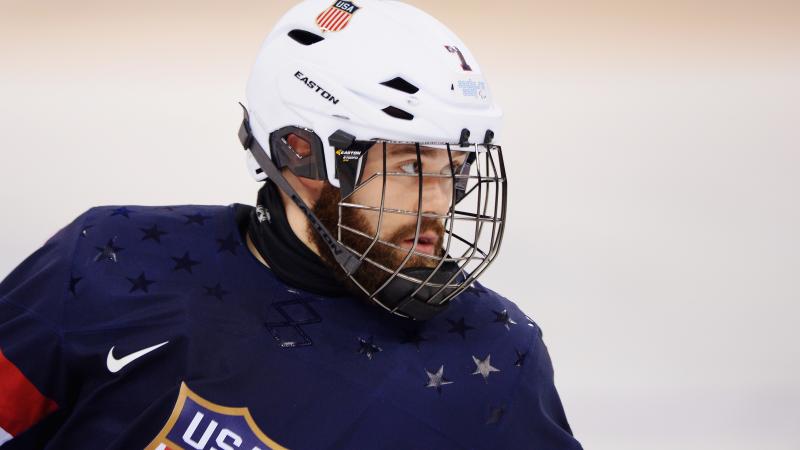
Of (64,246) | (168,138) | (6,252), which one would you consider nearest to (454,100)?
(64,246)

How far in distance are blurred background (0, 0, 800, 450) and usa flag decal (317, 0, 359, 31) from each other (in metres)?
0.88

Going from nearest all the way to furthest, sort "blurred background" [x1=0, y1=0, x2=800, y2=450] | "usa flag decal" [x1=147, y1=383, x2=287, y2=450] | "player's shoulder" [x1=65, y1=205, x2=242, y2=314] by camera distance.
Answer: "usa flag decal" [x1=147, y1=383, x2=287, y2=450], "player's shoulder" [x1=65, y1=205, x2=242, y2=314], "blurred background" [x1=0, y1=0, x2=800, y2=450]

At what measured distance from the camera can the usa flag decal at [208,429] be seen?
3.99ft

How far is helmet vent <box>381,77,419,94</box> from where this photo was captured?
1.26m

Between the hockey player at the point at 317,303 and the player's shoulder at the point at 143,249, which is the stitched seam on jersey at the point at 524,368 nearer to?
the hockey player at the point at 317,303

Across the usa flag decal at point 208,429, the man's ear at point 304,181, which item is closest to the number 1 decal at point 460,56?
the man's ear at point 304,181

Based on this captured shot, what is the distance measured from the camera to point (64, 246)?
1.38 metres

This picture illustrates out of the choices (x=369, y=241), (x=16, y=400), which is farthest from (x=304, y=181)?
(x=16, y=400)

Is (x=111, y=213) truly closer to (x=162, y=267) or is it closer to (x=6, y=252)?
(x=162, y=267)

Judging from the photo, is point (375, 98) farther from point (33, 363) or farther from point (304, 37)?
point (33, 363)

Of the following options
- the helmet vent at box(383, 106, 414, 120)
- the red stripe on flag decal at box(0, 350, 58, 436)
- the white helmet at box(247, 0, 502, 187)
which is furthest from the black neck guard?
the red stripe on flag decal at box(0, 350, 58, 436)

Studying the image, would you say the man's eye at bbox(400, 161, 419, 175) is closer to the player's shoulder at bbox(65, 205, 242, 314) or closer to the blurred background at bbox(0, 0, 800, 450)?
the player's shoulder at bbox(65, 205, 242, 314)

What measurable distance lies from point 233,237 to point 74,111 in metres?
0.97

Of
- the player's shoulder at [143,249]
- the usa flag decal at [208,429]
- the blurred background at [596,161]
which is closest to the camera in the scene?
the usa flag decal at [208,429]
